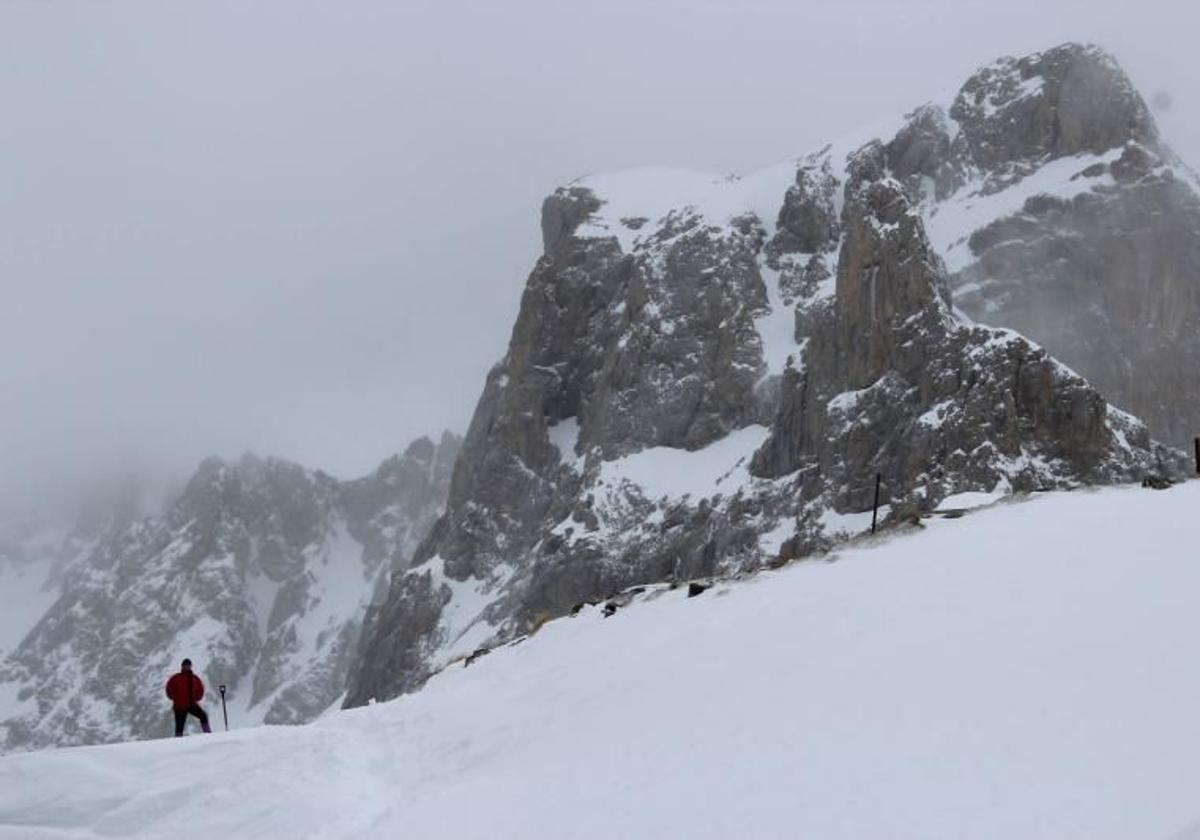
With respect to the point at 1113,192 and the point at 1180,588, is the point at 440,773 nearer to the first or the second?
the point at 1180,588

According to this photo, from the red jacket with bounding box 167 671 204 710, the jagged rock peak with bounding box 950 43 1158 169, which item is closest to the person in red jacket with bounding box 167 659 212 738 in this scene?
the red jacket with bounding box 167 671 204 710

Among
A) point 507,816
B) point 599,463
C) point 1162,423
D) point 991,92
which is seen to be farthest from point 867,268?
point 507,816

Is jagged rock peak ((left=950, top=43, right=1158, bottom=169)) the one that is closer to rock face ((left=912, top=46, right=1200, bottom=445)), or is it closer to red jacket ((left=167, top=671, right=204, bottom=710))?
rock face ((left=912, top=46, right=1200, bottom=445))

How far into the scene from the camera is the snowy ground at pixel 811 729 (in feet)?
25.9

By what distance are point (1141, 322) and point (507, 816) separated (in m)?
120

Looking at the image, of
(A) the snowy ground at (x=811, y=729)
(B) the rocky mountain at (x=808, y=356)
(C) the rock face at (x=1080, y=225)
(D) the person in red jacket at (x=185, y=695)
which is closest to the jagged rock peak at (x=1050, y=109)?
(C) the rock face at (x=1080, y=225)

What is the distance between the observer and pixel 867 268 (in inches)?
3999

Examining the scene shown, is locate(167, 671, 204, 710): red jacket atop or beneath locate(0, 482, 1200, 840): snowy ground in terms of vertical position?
atop

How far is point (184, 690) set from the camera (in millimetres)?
20297

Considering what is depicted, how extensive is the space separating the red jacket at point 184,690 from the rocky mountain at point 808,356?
203ft

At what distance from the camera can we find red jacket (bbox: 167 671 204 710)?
2028 cm

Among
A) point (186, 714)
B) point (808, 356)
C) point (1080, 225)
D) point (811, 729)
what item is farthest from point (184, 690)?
point (1080, 225)

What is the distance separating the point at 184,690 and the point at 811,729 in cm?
1404

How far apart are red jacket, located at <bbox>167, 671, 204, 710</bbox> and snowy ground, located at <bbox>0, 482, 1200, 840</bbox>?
11.5 ft
